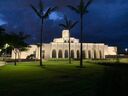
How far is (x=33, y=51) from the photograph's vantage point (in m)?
136

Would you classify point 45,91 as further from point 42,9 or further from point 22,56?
point 22,56

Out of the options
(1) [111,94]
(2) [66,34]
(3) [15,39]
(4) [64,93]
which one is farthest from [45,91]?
(2) [66,34]

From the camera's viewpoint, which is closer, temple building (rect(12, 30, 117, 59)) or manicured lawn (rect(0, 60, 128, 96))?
manicured lawn (rect(0, 60, 128, 96))

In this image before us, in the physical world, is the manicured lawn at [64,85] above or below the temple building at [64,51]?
below

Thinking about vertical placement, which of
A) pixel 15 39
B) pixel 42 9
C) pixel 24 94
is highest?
pixel 42 9

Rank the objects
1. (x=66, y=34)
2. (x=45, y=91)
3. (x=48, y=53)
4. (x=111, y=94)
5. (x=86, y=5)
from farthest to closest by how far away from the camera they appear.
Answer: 1. (x=66, y=34)
2. (x=48, y=53)
3. (x=86, y=5)
4. (x=45, y=91)
5. (x=111, y=94)

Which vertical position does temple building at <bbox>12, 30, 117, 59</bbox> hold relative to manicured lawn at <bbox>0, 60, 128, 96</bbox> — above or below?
above

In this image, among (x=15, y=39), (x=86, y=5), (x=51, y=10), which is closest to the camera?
(x=86, y=5)

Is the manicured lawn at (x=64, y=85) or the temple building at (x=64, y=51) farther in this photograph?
the temple building at (x=64, y=51)

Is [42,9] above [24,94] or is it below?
above

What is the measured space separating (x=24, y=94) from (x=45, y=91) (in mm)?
1515

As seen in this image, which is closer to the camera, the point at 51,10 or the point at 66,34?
the point at 51,10

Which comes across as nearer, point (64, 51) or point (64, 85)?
point (64, 85)

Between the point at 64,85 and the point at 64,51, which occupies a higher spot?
the point at 64,51
